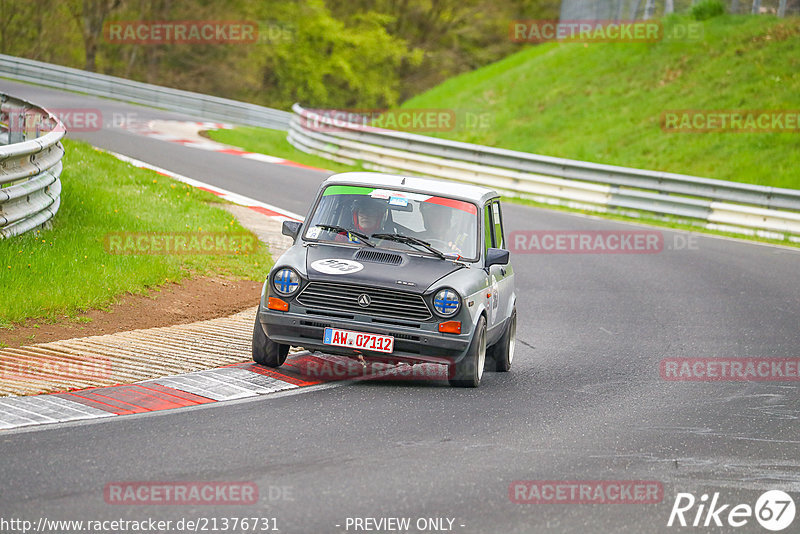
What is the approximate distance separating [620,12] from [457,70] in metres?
29.0

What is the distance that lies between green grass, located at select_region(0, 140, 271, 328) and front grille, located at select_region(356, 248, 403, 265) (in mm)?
3022

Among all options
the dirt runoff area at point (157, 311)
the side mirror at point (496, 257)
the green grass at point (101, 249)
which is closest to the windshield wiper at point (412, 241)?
the side mirror at point (496, 257)

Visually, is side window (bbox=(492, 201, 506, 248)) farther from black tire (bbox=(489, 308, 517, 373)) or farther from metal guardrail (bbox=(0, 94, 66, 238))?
metal guardrail (bbox=(0, 94, 66, 238))

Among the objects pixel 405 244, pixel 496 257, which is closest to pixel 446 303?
pixel 405 244

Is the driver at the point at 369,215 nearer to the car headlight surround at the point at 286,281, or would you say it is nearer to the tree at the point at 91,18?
the car headlight surround at the point at 286,281

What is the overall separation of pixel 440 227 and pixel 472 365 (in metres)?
1.39

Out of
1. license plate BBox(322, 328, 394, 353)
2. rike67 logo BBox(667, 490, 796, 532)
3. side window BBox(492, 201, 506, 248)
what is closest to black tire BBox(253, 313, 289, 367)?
Answer: license plate BBox(322, 328, 394, 353)

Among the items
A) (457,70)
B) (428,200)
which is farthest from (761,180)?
(457,70)

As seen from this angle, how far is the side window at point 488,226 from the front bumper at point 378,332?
1391 millimetres

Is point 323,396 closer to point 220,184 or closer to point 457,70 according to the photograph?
point 220,184

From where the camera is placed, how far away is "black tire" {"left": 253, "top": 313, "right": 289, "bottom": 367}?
8.77 m

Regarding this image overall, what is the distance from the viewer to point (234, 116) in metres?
37.8

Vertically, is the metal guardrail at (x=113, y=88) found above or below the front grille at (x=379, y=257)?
below

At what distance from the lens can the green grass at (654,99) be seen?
25.9 metres
